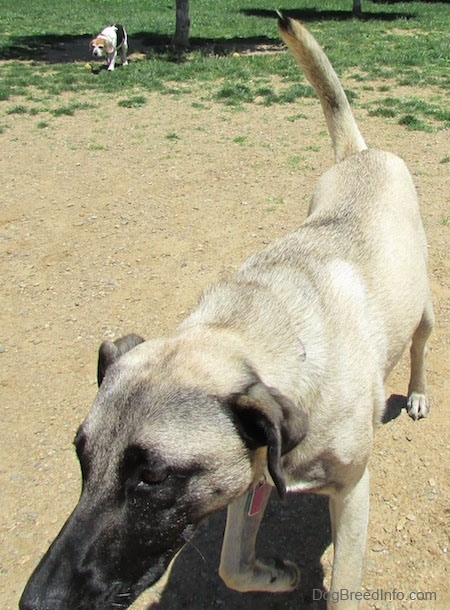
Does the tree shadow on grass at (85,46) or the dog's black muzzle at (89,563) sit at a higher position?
the tree shadow on grass at (85,46)

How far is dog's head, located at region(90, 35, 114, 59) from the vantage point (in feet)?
44.3

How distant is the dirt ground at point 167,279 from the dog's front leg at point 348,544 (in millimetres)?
391

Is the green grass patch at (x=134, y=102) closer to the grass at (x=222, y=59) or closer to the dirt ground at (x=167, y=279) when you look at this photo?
the grass at (x=222, y=59)

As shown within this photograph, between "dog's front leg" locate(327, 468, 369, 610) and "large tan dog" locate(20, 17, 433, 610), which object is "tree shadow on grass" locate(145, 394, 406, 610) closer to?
"large tan dog" locate(20, 17, 433, 610)

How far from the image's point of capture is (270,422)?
71.8 inches

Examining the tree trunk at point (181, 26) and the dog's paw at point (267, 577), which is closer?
the dog's paw at point (267, 577)

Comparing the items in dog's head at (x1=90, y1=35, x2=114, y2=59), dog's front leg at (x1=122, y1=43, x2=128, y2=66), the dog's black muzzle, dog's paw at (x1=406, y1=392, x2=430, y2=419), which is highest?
dog's head at (x1=90, y1=35, x2=114, y2=59)

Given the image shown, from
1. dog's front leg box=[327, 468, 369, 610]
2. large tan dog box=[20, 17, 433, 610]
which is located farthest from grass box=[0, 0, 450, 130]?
dog's front leg box=[327, 468, 369, 610]

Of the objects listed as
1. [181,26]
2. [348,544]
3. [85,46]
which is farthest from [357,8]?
[348,544]

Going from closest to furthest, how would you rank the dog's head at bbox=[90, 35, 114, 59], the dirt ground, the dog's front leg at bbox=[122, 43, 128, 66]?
the dirt ground < the dog's head at bbox=[90, 35, 114, 59] < the dog's front leg at bbox=[122, 43, 128, 66]

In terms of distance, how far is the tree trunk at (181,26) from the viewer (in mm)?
16328

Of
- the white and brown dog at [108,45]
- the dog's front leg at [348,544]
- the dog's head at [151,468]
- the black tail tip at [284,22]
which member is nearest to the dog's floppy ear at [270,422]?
the dog's head at [151,468]

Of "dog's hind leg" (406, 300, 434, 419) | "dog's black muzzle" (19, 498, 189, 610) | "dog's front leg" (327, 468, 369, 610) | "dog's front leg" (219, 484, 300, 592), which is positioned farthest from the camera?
"dog's hind leg" (406, 300, 434, 419)

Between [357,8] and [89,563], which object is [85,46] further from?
[89,563]
